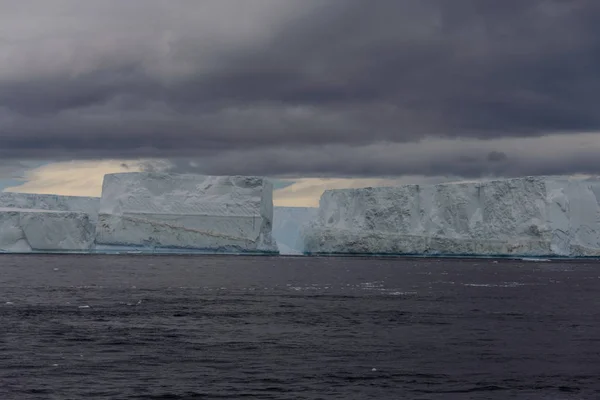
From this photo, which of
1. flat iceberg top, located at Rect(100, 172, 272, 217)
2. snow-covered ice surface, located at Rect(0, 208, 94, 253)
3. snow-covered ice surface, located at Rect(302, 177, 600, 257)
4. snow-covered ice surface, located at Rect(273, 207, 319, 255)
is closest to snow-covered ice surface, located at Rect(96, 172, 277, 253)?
flat iceberg top, located at Rect(100, 172, 272, 217)

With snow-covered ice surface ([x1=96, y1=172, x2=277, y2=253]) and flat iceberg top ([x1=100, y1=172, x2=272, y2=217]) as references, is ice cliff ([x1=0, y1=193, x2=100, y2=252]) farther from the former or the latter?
flat iceberg top ([x1=100, y1=172, x2=272, y2=217])

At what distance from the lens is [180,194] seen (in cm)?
7125

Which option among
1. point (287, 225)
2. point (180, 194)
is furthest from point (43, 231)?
point (287, 225)

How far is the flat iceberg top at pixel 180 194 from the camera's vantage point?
69.7 meters

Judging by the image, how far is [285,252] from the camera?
361 ft

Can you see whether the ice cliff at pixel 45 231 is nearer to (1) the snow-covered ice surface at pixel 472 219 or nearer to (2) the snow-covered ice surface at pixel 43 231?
(2) the snow-covered ice surface at pixel 43 231

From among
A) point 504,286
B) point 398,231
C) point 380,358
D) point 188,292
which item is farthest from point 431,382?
point 398,231

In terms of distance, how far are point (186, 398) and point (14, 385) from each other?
3050 mm

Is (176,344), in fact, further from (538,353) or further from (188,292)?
(188,292)

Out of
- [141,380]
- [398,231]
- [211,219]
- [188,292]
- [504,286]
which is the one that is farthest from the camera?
[398,231]

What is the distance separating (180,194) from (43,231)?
1283 centimetres

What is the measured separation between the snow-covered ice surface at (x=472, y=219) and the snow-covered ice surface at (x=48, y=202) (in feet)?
86.9

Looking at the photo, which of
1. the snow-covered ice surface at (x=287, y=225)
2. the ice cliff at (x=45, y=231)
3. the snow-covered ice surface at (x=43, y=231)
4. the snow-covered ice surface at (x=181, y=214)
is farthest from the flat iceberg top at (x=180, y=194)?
the snow-covered ice surface at (x=287, y=225)

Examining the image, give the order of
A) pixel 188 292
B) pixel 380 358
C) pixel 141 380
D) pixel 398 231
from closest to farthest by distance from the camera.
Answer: pixel 141 380
pixel 380 358
pixel 188 292
pixel 398 231
